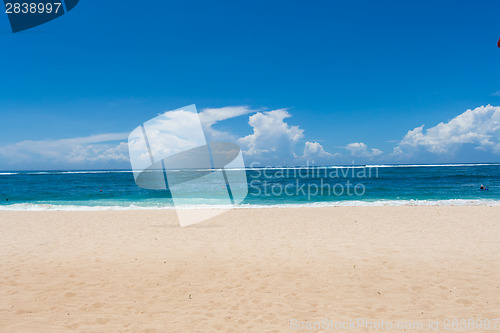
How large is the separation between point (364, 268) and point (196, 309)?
12.8ft

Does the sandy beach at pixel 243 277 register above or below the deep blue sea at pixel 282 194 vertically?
above

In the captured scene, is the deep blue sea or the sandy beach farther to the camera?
the deep blue sea

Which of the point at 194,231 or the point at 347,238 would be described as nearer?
the point at 347,238

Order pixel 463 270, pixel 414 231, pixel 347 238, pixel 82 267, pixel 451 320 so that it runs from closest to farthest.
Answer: pixel 451 320, pixel 463 270, pixel 82 267, pixel 347 238, pixel 414 231

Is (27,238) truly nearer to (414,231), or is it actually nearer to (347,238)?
(347,238)

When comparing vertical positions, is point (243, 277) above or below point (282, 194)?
above

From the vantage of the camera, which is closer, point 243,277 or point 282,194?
point 243,277

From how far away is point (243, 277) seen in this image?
5.94 m

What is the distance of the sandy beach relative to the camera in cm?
439

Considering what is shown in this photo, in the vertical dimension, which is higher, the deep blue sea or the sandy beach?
the sandy beach

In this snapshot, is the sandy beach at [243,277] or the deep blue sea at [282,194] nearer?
the sandy beach at [243,277]

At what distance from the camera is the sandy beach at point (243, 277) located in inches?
173

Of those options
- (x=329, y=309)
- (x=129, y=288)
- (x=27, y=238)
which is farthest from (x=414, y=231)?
(x=27, y=238)

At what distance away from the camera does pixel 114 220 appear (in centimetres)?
1307
